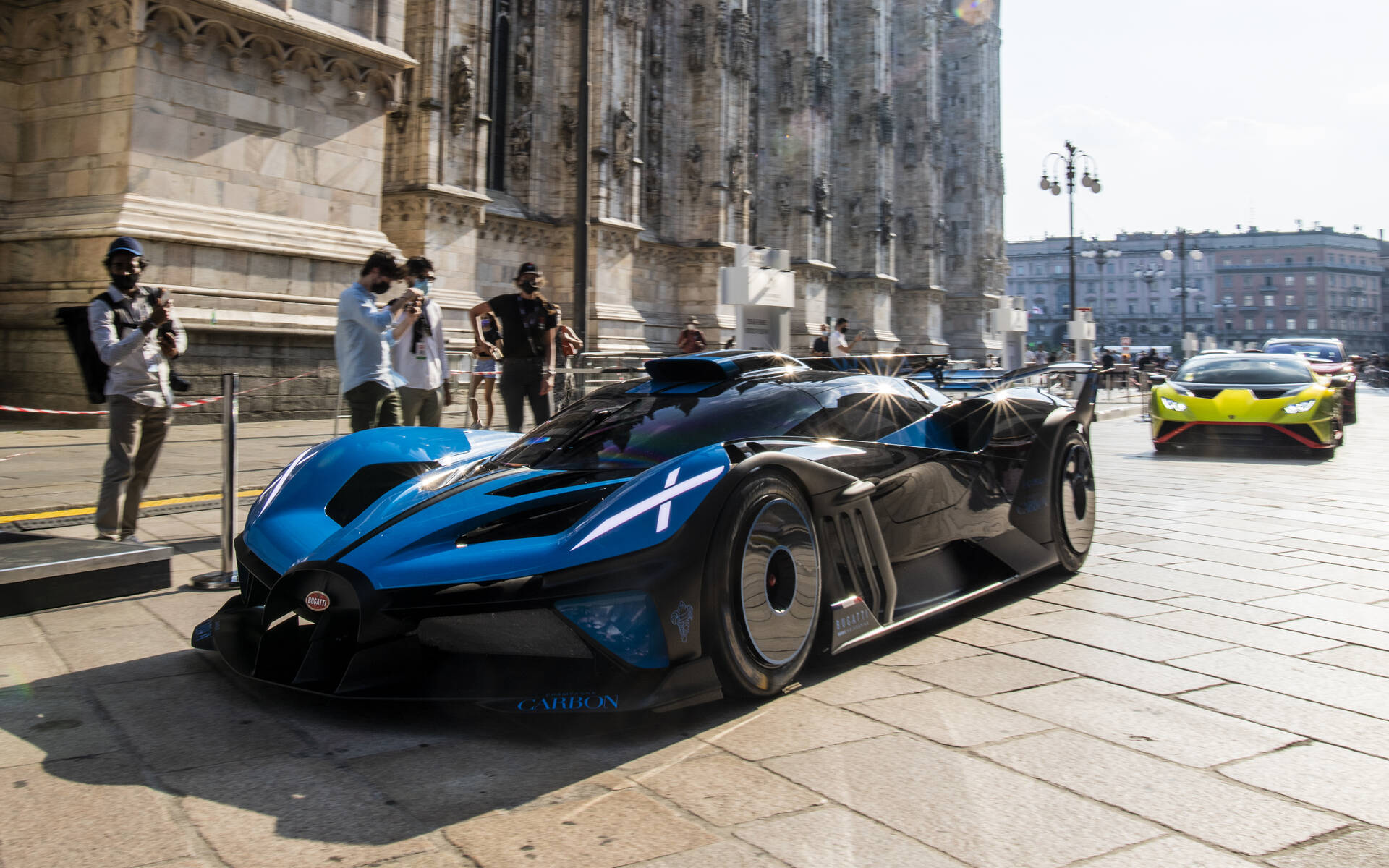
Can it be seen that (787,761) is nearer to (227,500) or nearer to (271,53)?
(227,500)

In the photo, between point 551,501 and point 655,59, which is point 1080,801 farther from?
point 655,59

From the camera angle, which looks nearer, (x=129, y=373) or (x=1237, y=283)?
(x=129, y=373)

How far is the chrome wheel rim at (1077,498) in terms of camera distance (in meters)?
5.12

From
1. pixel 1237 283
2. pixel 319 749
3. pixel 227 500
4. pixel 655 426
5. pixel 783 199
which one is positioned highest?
pixel 1237 283

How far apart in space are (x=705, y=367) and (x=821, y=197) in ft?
95.7

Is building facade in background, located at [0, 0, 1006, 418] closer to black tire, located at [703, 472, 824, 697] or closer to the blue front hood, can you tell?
the blue front hood

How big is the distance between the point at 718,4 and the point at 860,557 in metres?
25.6

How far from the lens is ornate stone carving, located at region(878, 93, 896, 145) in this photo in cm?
3650

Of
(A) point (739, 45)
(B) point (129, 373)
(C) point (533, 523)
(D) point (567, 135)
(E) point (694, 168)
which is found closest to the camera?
(C) point (533, 523)

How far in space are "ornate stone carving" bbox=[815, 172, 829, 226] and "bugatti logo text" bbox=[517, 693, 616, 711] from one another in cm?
3056

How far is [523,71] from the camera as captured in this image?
2147 cm

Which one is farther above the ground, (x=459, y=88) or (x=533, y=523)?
(x=459, y=88)

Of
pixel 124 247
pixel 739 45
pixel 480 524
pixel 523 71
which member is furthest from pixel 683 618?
pixel 739 45

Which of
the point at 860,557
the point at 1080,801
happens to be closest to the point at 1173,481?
the point at 860,557
